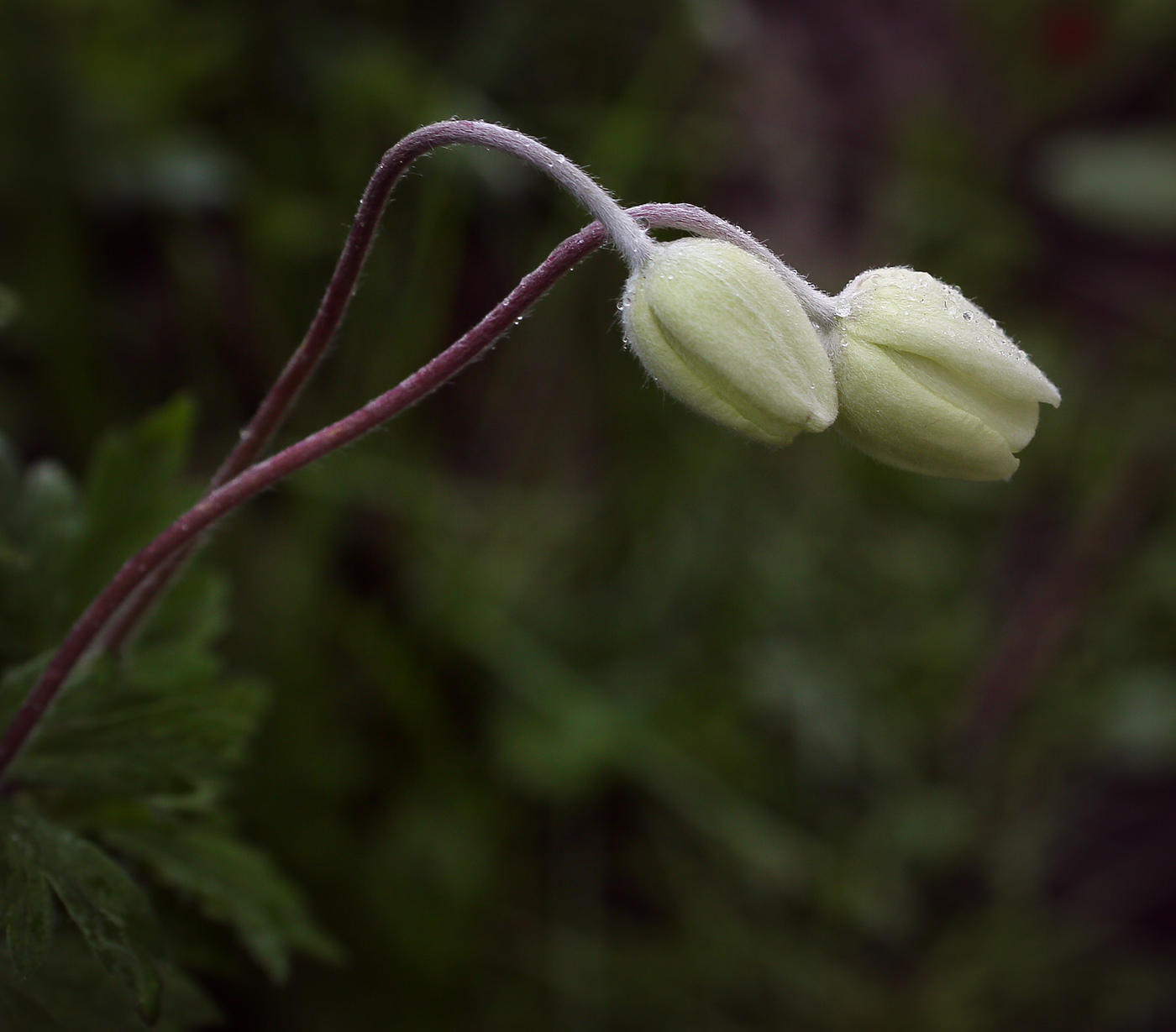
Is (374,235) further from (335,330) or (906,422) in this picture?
(906,422)

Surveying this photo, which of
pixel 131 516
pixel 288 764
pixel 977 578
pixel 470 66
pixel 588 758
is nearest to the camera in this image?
pixel 131 516

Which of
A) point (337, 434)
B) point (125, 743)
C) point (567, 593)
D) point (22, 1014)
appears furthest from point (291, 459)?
point (567, 593)

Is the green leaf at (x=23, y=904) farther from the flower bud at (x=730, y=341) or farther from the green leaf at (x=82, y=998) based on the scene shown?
the flower bud at (x=730, y=341)

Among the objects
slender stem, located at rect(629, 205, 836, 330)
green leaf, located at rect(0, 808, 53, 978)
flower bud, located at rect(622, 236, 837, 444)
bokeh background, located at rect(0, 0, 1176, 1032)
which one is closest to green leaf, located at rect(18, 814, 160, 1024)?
green leaf, located at rect(0, 808, 53, 978)

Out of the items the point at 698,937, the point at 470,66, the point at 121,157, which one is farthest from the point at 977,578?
the point at 121,157

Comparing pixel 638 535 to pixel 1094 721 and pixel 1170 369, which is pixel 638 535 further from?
pixel 1170 369

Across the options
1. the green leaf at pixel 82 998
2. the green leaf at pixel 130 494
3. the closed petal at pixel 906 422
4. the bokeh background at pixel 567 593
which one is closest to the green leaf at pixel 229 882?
the green leaf at pixel 82 998

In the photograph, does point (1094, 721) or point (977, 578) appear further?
point (977, 578)
